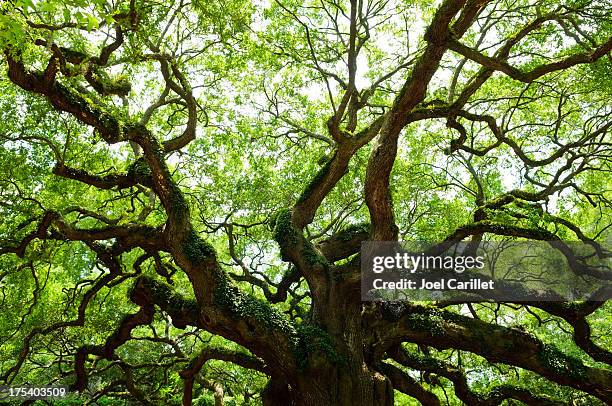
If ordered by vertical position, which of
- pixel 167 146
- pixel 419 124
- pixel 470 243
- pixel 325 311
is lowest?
pixel 325 311

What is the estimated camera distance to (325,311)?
8.26m

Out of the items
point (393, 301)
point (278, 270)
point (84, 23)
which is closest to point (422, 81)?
point (393, 301)

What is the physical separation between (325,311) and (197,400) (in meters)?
8.43

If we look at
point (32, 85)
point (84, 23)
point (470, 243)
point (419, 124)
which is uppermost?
point (419, 124)

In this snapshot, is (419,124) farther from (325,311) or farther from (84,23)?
(84,23)

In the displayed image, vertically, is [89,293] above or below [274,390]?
above

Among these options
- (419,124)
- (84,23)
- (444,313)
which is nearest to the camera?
(84,23)

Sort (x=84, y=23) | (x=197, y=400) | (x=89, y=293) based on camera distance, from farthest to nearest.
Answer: (x=197, y=400) < (x=89, y=293) < (x=84, y=23)

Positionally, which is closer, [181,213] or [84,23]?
[84,23]

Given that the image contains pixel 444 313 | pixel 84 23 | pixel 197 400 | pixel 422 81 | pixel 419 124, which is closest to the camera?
pixel 84 23

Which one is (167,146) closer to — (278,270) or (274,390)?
(274,390)

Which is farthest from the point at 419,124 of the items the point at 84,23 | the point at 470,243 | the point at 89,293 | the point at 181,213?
the point at 84,23

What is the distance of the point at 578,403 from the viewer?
9.84 metres

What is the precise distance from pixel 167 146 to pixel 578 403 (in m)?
9.07
